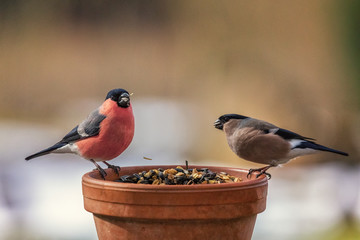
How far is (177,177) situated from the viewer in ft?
5.59

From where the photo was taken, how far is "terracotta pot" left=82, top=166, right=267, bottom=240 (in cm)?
147

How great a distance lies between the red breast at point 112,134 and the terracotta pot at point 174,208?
0.18 meters

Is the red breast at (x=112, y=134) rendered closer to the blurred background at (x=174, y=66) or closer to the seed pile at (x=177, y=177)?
the seed pile at (x=177, y=177)

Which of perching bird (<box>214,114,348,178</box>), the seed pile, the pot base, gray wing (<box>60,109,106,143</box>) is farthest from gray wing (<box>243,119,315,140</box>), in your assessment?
gray wing (<box>60,109,106,143</box>)

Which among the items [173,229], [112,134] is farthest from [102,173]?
[173,229]

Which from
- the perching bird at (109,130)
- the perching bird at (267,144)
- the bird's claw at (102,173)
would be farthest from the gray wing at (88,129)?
the perching bird at (267,144)

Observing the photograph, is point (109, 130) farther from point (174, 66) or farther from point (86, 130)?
point (174, 66)

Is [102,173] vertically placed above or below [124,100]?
below

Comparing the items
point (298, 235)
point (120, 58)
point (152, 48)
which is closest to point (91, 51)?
point (120, 58)

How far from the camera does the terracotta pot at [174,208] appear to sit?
4.82 ft

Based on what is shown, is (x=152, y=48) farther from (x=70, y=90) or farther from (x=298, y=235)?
(x=298, y=235)

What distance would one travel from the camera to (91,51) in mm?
3189

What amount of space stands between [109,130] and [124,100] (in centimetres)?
12

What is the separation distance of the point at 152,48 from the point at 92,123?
1.55m
